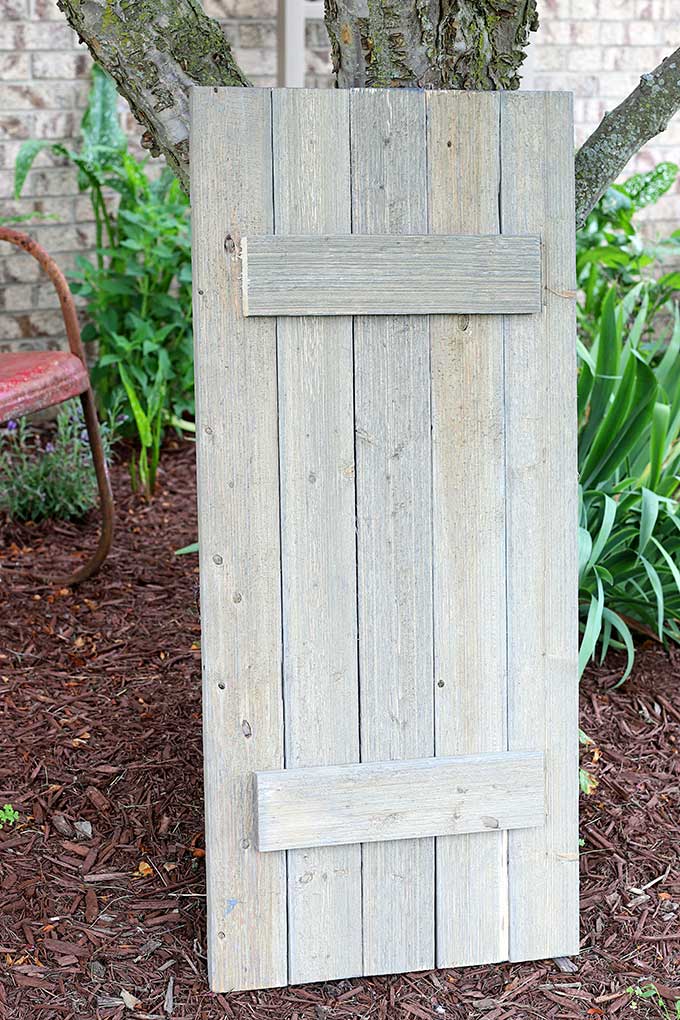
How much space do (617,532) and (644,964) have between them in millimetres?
1201

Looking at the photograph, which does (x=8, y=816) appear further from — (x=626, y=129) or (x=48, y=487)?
(x=626, y=129)

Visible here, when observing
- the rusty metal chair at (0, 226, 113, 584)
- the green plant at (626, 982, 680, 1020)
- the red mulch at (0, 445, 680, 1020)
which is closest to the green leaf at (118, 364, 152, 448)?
the rusty metal chair at (0, 226, 113, 584)

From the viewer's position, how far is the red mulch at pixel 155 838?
202 centimetres

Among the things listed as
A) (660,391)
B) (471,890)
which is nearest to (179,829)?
(471,890)

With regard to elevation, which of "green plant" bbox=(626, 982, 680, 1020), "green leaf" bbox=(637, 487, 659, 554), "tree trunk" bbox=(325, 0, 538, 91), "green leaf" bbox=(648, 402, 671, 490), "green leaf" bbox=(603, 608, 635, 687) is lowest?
"green plant" bbox=(626, 982, 680, 1020)

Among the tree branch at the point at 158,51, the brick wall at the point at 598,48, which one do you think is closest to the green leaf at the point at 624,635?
the tree branch at the point at 158,51

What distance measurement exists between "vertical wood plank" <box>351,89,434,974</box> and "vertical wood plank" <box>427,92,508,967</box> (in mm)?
22

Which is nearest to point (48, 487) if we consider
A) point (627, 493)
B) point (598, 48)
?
point (627, 493)

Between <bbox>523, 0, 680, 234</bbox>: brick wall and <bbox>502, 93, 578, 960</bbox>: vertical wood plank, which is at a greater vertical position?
<bbox>523, 0, 680, 234</bbox>: brick wall

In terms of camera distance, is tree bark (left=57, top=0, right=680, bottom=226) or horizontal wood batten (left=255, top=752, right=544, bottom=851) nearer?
horizontal wood batten (left=255, top=752, right=544, bottom=851)

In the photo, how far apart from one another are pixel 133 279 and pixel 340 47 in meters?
2.77

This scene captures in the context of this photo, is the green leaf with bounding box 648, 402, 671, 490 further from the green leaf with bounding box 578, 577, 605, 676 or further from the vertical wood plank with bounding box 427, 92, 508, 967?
the vertical wood plank with bounding box 427, 92, 508, 967

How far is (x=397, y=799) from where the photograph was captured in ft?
6.63

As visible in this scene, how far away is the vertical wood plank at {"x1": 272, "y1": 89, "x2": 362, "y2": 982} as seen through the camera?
1875mm
